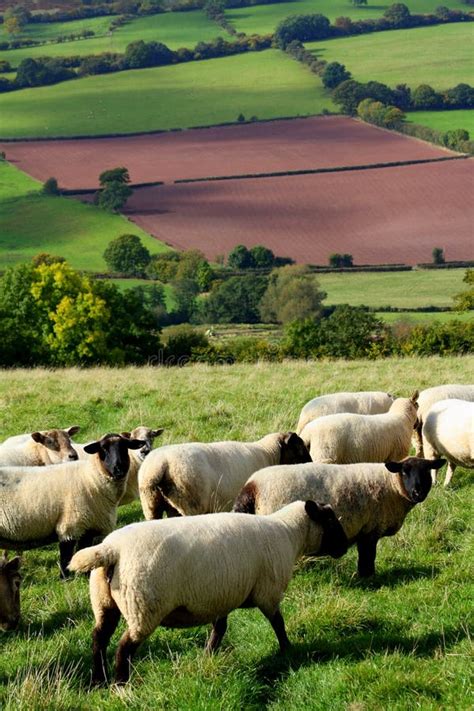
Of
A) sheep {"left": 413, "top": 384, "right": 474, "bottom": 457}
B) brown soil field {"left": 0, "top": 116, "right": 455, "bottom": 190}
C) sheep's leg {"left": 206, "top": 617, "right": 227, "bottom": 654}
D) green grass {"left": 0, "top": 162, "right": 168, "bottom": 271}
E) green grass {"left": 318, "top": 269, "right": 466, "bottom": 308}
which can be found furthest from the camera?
brown soil field {"left": 0, "top": 116, "right": 455, "bottom": 190}

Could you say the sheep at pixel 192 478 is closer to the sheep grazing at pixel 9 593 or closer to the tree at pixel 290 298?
the sheep grazing at pixel 9 593

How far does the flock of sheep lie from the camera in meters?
7.77

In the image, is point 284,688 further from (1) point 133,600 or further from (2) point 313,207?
(2) point 313,207

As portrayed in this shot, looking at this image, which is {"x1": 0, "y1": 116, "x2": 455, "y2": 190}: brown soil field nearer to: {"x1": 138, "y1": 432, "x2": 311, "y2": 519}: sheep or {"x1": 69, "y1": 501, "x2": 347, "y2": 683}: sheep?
{"x1": 138, "y1": 432, "x2": 311, "y2": 519}: sheep

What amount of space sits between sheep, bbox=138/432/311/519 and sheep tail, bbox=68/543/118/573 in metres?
3.27

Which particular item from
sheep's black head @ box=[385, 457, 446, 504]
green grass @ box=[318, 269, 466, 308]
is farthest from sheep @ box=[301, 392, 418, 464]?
green grass @ box=[318, 269, 466, 308]

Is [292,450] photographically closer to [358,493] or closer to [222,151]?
[358,493]

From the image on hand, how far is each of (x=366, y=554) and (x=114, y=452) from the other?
3.04m

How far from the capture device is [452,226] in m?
130

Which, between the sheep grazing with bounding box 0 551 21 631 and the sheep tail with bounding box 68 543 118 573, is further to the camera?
the sheep grazing with bounding box 0 551 21 631

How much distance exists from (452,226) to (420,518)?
12398cm

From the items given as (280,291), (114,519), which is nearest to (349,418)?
(114,519)

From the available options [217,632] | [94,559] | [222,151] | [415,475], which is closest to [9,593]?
[94,559]

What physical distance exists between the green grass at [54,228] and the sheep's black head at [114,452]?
10809cm
